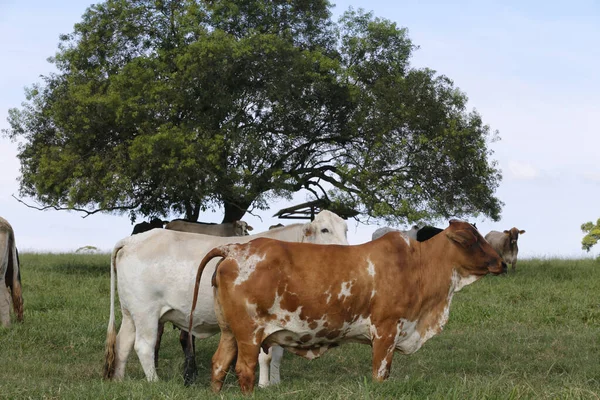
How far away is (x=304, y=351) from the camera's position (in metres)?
7.46

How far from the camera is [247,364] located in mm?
6957

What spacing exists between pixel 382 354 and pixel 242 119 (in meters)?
18.6

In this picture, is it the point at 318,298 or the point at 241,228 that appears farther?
the point at 241,228

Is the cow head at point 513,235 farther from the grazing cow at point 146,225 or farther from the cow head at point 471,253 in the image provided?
the cow head at point 471,253

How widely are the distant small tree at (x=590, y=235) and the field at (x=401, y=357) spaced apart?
473 inches

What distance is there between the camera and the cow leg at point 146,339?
8672 mm

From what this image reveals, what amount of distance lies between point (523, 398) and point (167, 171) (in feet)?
60.3

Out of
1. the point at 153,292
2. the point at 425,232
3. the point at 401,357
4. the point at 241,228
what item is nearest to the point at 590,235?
the point at 425,232

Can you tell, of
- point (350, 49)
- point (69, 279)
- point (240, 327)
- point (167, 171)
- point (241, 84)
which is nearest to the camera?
point (240, 327)

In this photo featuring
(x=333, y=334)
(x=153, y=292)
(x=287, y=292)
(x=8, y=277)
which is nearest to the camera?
(x=287, y=292)

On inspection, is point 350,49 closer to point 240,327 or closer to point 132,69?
point 132,69

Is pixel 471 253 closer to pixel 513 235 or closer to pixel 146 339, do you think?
pixel 146 339

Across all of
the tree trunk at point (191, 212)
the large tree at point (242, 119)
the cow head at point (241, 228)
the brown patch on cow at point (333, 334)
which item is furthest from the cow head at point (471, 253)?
the tree trunk at point (191, 212)

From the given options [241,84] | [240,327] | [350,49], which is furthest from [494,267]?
[350,49]
